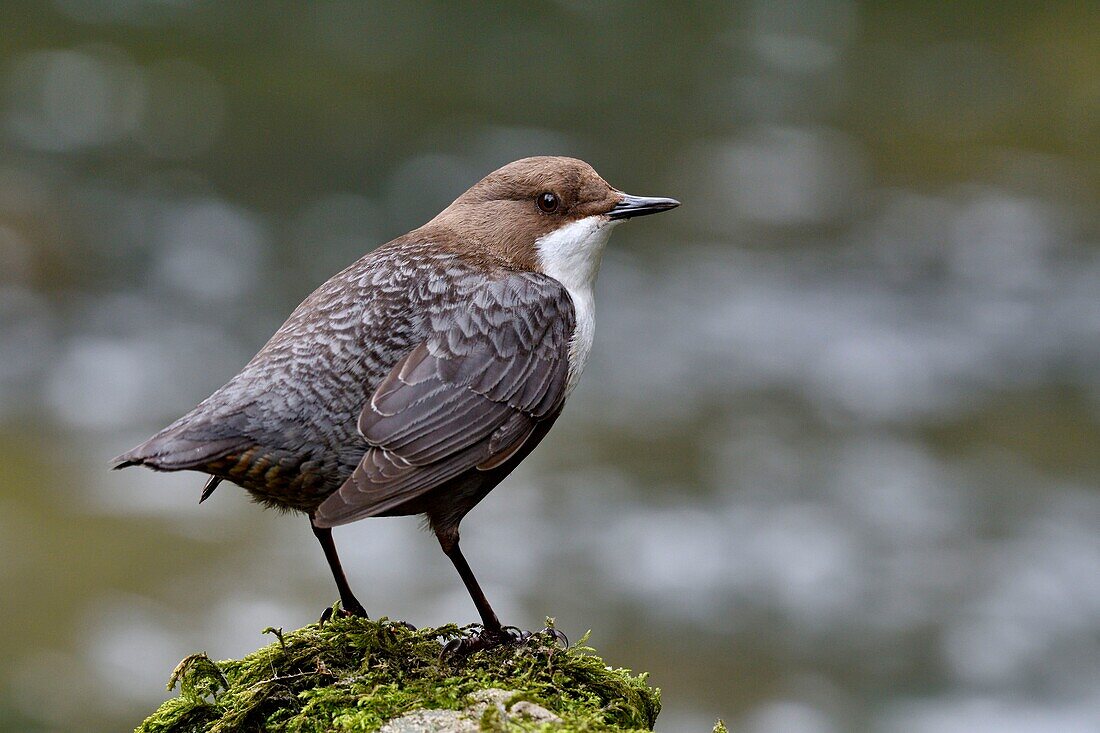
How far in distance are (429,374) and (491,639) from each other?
27.7 inches

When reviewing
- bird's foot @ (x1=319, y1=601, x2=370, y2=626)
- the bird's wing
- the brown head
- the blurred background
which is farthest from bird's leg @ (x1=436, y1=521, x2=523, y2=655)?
the blurred background

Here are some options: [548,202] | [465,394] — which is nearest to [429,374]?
[465,394]

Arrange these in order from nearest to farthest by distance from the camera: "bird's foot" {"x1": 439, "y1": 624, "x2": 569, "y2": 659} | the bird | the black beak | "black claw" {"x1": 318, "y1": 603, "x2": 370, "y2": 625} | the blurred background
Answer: the bird < "bird's foot" {"x1": 439, "y1": 624, "x2": 569, "y2": 659} < "black claw" {"x1": 318, "y1": 603, "x2": 370, "y2": 625} < the black beak < the blurred background

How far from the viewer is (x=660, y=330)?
33.1 feet

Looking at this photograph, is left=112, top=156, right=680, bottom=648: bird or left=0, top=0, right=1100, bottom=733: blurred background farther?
left=0, top=0, right=1100, bottom=733: blurred background

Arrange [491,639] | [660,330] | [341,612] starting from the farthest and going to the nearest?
[660,330] → [341,612] → [491,639]

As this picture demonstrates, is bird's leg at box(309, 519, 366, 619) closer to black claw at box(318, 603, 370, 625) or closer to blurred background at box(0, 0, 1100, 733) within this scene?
black claw at box(318, 603, 370, 625)

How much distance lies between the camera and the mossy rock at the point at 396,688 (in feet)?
8.95

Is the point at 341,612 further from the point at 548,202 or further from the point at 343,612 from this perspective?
the point at 548,202

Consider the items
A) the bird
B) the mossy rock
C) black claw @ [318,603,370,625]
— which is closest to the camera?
the mossy rock

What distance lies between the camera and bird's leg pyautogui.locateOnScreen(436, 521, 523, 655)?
10.4 feet

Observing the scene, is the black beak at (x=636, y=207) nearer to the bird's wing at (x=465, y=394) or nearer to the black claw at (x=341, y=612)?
the bird's wing at (x=465, y=394)

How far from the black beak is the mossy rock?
4.22 feet

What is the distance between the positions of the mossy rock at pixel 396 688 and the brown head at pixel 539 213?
1152mm
